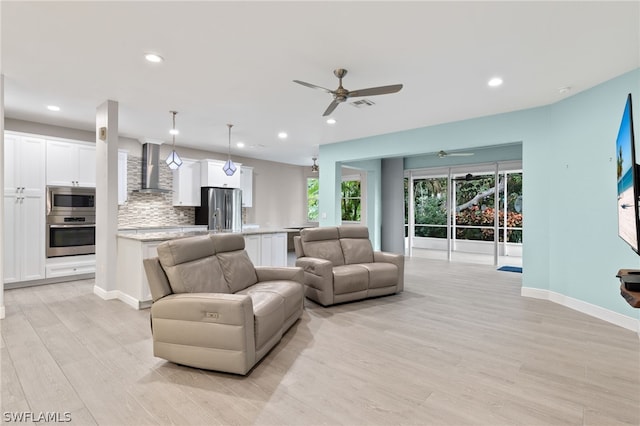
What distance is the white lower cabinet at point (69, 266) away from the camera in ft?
17.5

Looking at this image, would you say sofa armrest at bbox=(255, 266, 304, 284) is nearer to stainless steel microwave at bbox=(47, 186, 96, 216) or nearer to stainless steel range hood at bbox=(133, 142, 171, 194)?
stainless steel microwave at bbox=(47, 186, 96, 216)

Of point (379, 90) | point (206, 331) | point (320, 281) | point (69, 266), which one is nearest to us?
point (206, 331)

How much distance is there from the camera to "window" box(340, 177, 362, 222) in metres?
9.74

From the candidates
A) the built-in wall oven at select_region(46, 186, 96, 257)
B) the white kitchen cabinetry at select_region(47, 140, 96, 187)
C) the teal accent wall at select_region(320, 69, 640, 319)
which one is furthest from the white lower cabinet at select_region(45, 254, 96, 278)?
the teal accent wall at select_region(320, 69, 640, 319)

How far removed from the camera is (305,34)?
2.76 meters

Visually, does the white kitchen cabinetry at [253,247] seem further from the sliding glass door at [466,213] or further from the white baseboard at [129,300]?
the sliding glass door at [466,213]

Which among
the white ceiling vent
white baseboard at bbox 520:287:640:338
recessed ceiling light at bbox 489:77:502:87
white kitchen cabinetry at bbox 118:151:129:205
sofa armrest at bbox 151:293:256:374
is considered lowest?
white baseboard at bbox 520:287:640:338

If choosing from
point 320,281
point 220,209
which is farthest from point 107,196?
point 320,281

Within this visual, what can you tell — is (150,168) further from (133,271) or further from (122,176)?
(133,271)

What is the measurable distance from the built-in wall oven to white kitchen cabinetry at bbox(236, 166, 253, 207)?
3.30m

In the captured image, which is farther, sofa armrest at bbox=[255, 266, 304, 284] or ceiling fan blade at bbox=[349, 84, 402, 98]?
sofa armrest at bbox=[255, 266, 304, 284]

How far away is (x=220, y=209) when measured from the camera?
7.45 meters

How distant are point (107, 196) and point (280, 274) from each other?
8.96 ft

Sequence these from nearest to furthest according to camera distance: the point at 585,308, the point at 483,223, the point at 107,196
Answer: the point at 585,308
the point at 107,196
the point at 483,223
